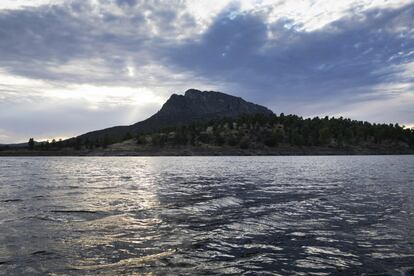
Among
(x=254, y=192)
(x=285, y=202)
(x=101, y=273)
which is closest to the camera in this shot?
(x=101, y=273)

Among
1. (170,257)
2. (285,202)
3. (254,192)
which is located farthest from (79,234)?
(254,192)

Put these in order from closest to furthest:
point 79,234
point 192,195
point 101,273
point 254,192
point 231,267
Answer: point 101,273 < point 231,267 < point 79,234 < point 192,195 < point 254,192

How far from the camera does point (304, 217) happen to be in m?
27.0

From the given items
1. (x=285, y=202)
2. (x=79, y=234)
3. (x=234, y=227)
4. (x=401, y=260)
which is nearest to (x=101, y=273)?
(x=79, y=234)

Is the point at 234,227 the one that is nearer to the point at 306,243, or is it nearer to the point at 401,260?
the point at 306,243

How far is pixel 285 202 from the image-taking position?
114ft

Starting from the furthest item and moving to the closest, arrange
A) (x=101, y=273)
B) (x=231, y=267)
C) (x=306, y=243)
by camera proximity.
→ (x=306, y=243) < (x=231, y=267) < (x=101, y=273)

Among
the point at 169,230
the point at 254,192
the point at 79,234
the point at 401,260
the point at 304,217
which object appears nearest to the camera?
the point at 401,260

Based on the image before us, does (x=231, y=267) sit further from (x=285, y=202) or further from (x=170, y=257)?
(x=285, y=202)

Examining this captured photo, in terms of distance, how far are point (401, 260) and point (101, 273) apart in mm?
12023

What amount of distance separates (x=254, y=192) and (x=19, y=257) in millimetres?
29713

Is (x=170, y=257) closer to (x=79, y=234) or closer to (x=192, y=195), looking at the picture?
(x=79, y=234)

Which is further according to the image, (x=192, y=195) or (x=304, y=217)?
(x=192, y=195)

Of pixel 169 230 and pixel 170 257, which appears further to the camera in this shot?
pixel 169 230
